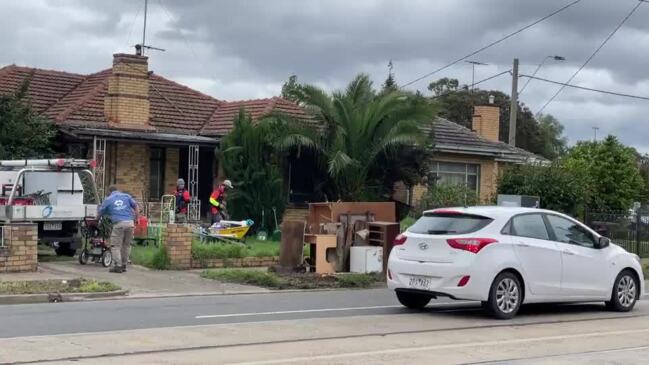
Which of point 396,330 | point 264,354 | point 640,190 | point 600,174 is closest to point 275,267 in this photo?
point 396,330

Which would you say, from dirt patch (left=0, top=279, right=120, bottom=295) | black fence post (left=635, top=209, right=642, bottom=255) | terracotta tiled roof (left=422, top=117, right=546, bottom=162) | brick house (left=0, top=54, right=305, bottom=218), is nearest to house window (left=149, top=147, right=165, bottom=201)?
brick house (left=0, top=54, right=305, bottom=218)

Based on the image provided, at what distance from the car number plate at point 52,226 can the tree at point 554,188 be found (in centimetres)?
1266

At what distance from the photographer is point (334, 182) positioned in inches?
974

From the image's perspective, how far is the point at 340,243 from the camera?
18.5 metres

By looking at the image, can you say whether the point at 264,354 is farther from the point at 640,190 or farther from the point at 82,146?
the point at 640,190

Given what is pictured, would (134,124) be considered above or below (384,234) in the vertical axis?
above

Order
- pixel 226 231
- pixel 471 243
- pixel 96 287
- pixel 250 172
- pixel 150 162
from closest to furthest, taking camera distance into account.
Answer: pixel 471 243
pixel 96 287
pixel 226 231
pixel 250 172
pixel 150 162

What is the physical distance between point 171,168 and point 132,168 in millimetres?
1431

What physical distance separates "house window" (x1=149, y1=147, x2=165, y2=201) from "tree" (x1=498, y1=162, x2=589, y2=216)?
32.6 ft

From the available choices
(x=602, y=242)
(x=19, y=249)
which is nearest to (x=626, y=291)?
Result: (x=602, y=242)

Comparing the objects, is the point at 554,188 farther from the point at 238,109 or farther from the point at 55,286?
the point at 55,286

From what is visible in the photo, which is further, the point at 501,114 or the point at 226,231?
the point at 501,114

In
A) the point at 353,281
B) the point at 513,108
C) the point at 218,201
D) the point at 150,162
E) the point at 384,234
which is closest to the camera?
the point at 353,281

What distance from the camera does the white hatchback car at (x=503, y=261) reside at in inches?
495
